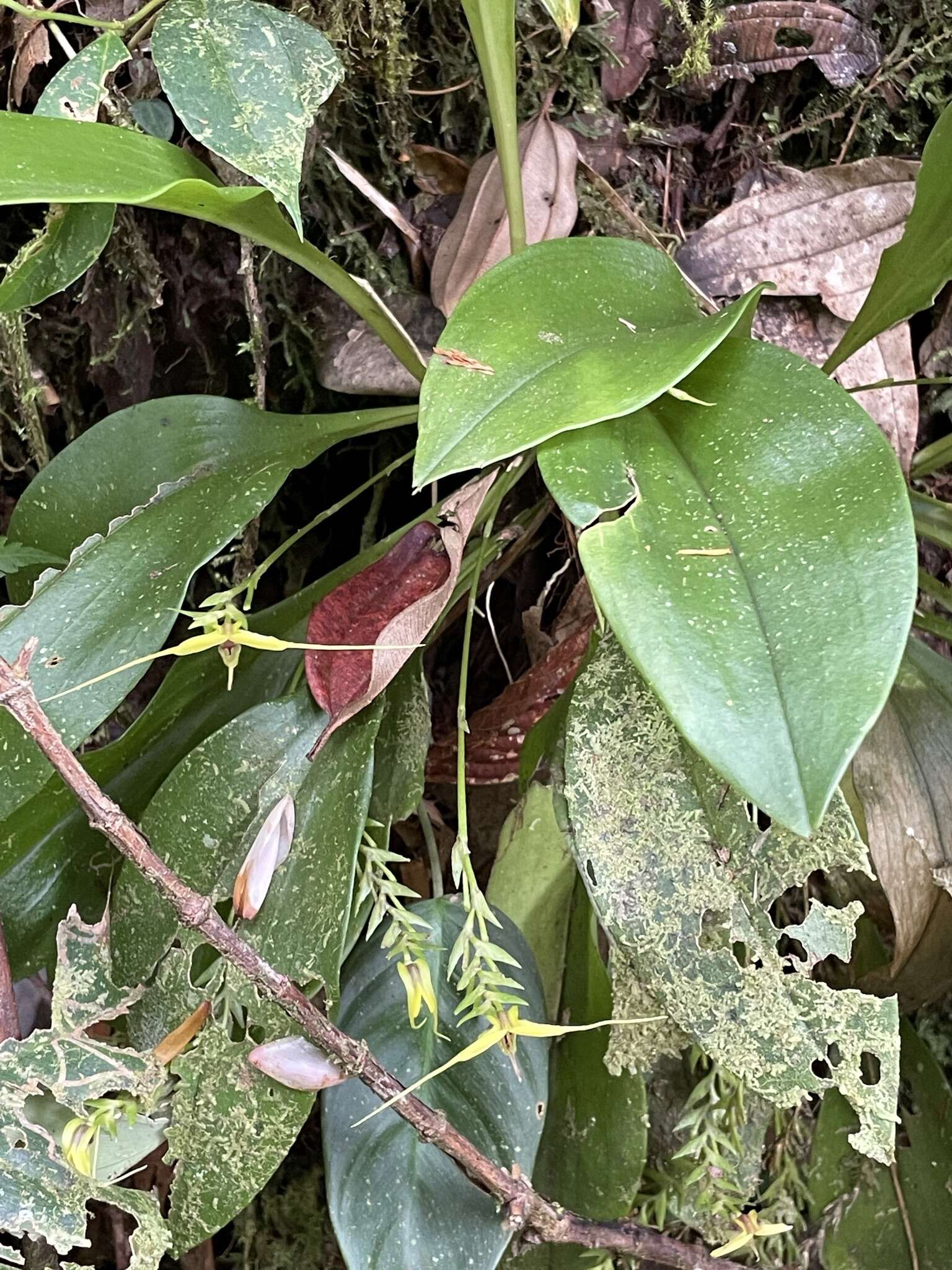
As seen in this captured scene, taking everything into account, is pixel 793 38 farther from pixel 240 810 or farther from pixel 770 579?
pixel 240 810

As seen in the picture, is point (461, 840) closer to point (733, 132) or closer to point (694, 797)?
point (694, 797)

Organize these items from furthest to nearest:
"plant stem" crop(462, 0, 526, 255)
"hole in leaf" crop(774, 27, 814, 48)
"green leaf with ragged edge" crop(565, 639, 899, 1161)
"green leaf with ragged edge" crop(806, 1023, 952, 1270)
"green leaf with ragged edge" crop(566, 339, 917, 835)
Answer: "hole in leaf" crop(774, 27, 814, 48)
"green leaf with ragged edge" crop(806, 1023, 952, 1270)
"plant stem" crop(462, 0, 526, 255)
"green leaf with ragged edge" crop(565, 639, 899, 1161)
"green leaf with ragged edge" crop(566, 339, 917, 835)

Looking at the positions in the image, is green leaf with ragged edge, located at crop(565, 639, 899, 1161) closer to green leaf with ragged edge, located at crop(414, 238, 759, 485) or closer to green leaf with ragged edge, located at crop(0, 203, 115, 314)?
green leaf with ragged edge, located at crop(414, 238, 759, 485)

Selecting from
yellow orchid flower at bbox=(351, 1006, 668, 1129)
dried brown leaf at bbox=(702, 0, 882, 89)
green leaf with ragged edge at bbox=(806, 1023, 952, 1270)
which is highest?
dried brown leaf at bbox=(702, 0, 882, 89)

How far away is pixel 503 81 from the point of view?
0.70m

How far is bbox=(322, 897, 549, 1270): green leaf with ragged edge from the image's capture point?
611mm

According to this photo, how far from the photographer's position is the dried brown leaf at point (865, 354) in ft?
2.81

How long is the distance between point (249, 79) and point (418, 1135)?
2.17 ft

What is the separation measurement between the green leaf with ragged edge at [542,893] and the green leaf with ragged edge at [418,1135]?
3.0 inches

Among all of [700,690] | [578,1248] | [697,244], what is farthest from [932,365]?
[578,1248]

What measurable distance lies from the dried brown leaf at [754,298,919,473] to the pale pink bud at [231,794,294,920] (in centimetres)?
59

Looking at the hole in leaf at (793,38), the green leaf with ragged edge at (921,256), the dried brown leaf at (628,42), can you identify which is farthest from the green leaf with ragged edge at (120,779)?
the hole in leaf at (793,38)

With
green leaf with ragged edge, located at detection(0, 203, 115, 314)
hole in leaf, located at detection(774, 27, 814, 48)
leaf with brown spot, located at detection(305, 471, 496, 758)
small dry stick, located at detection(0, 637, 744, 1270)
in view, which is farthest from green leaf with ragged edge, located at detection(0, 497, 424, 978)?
hole in leaf, located at detection(774, 27, 814, 48)

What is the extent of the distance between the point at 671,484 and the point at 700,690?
14cm
